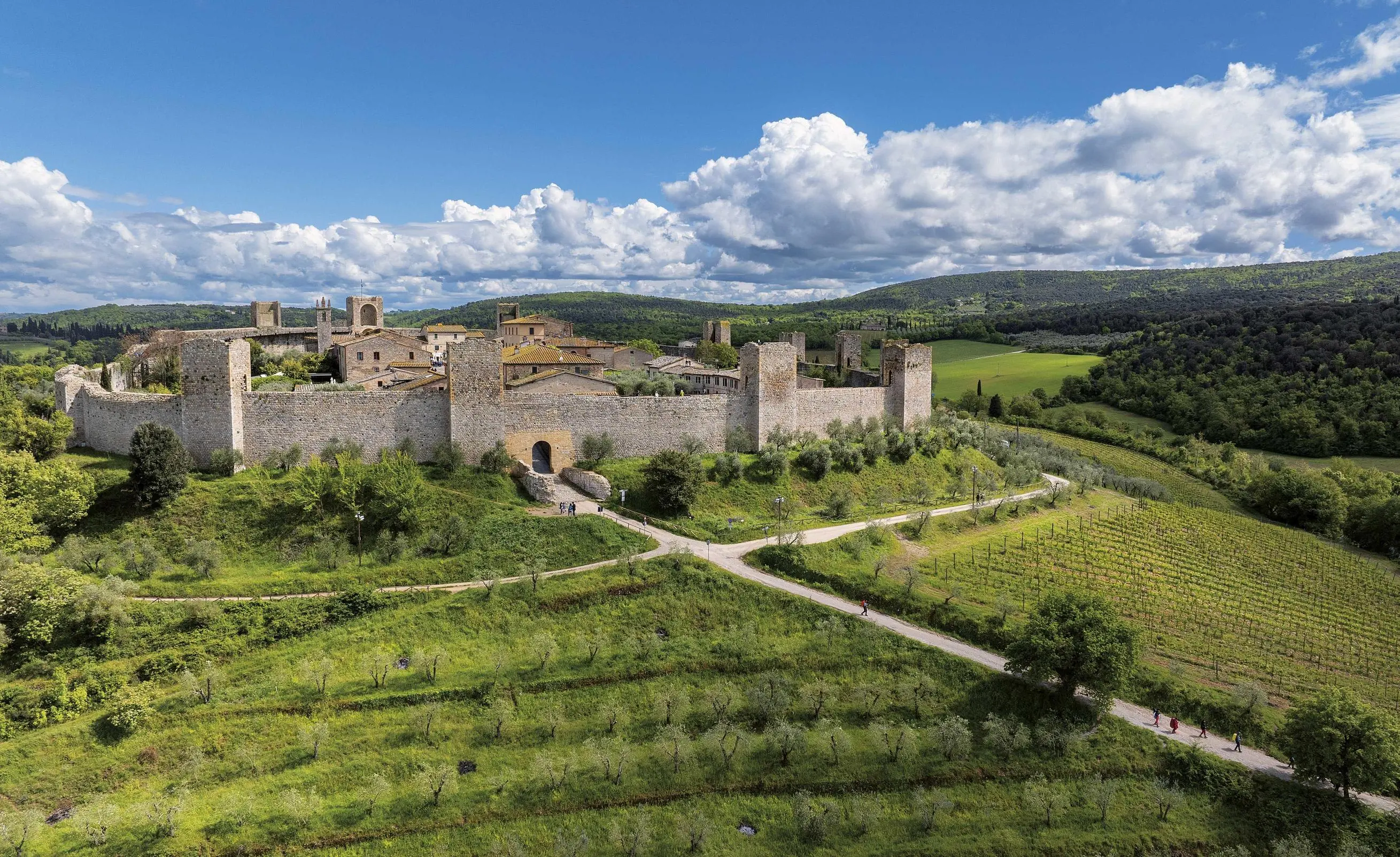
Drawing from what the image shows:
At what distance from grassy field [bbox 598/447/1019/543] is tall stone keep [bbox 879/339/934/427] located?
476 centimetres

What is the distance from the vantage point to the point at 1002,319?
146 meters

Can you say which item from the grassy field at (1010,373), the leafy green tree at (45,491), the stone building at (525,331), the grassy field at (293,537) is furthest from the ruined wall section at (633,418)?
the grassy field at (1010,373)

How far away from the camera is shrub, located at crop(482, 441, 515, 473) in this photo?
34.3 meters

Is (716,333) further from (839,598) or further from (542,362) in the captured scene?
(839,598)

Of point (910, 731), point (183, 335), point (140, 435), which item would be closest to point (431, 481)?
point (140, 435)

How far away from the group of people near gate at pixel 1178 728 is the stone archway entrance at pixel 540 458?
2607 centimetres

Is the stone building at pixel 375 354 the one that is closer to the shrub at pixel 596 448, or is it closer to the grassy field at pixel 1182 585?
the shrub at pixel 596 448

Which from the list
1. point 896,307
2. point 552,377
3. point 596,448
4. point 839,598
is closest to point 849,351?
point 552,377

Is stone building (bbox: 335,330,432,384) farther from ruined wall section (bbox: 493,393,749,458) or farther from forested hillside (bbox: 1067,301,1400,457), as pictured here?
forested hillside (bbox: 1067,301,1400,457)

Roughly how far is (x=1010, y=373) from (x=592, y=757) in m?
93.4

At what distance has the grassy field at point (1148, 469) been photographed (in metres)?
58.6

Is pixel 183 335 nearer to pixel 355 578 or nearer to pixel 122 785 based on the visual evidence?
pixel 355 578

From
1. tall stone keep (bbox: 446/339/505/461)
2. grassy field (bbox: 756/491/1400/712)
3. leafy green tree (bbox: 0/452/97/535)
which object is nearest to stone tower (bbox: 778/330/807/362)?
grassy field (bbox: 756/491/1400/712)

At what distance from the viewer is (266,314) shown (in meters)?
68.4
